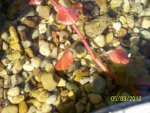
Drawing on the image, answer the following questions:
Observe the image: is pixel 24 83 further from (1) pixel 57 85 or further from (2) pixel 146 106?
(2) pixel 146 106

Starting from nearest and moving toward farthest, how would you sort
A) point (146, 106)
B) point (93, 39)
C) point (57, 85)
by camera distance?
point (146, 106), point (57, 85), point (93, 39)

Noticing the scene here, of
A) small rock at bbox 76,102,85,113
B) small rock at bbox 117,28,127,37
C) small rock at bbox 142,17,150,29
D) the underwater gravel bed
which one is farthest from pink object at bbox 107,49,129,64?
small rock at bbox 76,102,85,113

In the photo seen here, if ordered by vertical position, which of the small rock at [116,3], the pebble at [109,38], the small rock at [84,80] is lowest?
the small rock at [84,80]

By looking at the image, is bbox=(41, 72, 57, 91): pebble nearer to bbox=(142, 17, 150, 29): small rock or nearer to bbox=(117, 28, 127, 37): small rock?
bbox=(117, 28, 127, 37): small rock

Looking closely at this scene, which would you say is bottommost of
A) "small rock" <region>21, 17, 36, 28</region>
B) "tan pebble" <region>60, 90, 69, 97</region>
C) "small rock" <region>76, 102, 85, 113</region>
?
"small rock" <region>76, 102, 85, 113</region>

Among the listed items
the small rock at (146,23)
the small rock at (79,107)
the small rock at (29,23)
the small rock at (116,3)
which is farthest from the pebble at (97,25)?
the small rock at (79,107)

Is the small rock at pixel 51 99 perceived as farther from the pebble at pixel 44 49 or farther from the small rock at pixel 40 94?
the pebble at pixel 44 49

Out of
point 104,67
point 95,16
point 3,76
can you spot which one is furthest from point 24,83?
Answer: point 95,16

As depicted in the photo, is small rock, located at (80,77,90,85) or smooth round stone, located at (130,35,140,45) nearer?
small rock, located at (80,77,90,85)
